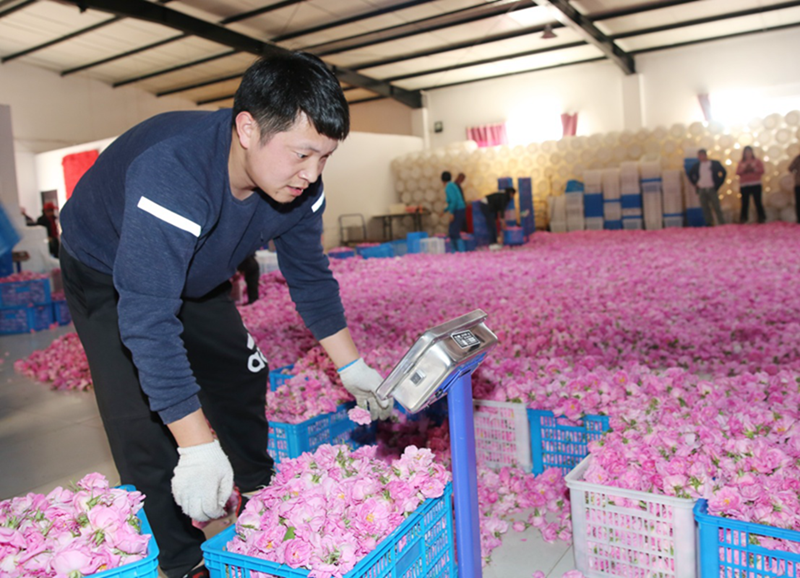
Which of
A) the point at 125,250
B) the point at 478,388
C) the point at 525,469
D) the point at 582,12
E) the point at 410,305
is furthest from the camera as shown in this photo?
the point at 582,12

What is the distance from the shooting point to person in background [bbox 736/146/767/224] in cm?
1253

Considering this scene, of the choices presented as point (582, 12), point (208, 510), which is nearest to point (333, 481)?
point (208, 510)

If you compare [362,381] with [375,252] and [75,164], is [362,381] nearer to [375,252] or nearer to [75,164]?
[375,252]

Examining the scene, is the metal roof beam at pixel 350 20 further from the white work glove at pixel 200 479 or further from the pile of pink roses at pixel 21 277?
the white work glove at pixel 200 479

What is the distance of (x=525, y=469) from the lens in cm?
257

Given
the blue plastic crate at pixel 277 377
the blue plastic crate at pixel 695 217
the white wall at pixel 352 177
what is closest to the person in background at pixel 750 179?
the blue plastic crate at pixel 695 217

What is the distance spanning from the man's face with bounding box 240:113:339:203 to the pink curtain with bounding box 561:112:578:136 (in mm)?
16753

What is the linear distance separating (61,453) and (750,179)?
514 inches

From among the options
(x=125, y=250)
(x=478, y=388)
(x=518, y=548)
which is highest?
(x=125, y=250)

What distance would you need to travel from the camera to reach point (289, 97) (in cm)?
136

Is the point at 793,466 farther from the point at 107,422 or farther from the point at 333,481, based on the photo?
the point at 107,422

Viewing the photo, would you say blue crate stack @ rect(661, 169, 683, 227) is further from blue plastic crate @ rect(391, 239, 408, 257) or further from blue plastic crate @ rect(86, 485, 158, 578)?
blue plastic crate @ rect(86, 485, 158, 578)

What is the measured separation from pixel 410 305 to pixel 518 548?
4.00 m

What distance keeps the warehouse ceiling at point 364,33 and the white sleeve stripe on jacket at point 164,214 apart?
10538 mm
